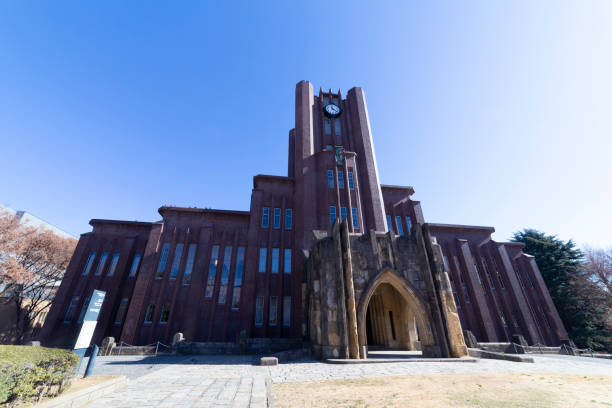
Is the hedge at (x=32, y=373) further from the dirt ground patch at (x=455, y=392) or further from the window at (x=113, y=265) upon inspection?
the window at (x=113, y=265)

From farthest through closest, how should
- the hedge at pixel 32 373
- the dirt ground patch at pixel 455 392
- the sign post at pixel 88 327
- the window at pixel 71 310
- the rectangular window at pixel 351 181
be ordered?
the rectangular window at pixel 351 181
the window at pixel 71 310
the sign post at pixel 88 327
the dirt ground patch at pixel 455 392
the hedge at pixel 32 373

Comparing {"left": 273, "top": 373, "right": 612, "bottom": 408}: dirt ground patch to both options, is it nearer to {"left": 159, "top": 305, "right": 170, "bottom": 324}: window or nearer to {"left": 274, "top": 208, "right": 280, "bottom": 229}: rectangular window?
{"left": 274, "top": 208, "right": 280, "bottom": 229}: rectangular window

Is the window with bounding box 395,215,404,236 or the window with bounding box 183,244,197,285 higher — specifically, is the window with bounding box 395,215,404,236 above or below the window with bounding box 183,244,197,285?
above

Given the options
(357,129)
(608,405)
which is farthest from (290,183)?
(608,405)

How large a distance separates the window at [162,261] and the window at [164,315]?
9.22 ft

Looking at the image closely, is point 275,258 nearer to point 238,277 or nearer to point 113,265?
point 238,277

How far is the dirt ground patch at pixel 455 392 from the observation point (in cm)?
536

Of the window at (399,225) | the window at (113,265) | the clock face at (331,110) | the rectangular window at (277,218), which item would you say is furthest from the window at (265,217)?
the window at (113,265)

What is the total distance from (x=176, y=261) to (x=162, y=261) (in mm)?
1244

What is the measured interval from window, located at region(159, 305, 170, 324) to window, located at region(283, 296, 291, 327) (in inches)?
397

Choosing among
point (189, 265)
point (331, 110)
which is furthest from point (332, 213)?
point (189, 265)

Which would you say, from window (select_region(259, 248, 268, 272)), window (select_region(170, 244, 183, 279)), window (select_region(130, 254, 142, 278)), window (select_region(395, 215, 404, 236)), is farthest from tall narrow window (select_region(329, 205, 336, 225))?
window (select_region(130, 254, 142, 278))

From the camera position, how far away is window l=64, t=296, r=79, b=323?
21.6 meters

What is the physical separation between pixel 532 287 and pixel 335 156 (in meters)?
27.6
